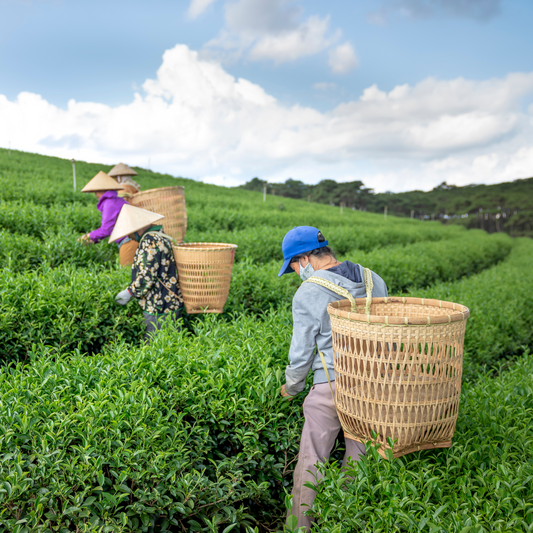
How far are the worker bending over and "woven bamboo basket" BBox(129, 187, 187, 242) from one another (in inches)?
30.4

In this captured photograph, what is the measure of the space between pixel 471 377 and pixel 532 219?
68.5 m

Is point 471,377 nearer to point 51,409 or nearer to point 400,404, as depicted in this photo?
point 400,404

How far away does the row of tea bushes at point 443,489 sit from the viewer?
193 centimetres

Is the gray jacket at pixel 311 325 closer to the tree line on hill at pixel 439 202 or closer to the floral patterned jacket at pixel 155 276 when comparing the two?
the floral patterned jacket at pixel 155 276

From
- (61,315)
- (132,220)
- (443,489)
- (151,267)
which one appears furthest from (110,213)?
(443,489)

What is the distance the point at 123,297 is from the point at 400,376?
3127mm

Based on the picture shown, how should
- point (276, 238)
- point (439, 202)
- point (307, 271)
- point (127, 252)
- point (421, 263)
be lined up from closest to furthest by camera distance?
point (307, 271) → point (127, 252) → point (276, 238) → point (421, 263) → point (439, 202)

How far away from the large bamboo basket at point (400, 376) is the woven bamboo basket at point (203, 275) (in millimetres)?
2015

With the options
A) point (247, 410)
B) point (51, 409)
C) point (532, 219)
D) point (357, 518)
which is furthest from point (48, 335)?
point (532, 219)

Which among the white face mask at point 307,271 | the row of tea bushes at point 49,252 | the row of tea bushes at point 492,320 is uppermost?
the white face mask at point 307,271

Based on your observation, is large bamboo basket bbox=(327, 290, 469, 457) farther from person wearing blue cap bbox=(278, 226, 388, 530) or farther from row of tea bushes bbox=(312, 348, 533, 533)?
person wearing blue cap bbox=(278, 226, 388, 530)

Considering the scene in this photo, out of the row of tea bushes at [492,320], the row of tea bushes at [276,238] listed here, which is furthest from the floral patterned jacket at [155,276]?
the row of tea bushes at [492,320]

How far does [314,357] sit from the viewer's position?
2.76 metres

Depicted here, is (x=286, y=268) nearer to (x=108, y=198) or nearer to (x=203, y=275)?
(x=203, y=275)
